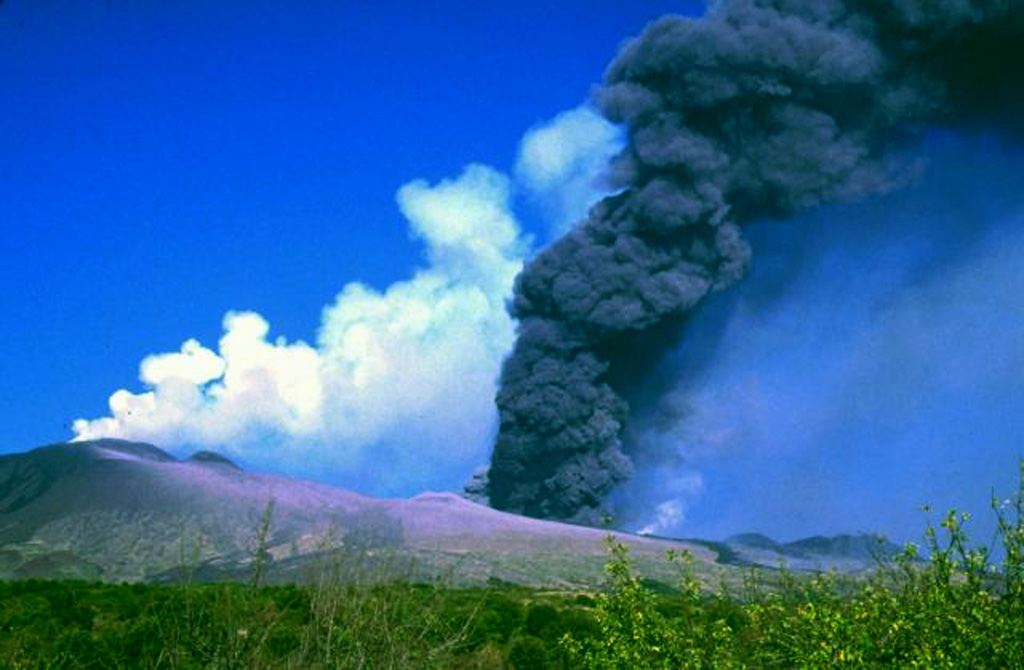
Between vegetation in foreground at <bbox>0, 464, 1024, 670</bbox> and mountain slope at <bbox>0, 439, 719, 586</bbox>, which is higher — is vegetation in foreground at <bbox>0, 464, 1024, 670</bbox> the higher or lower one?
the lower one

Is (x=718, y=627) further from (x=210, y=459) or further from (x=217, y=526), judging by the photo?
(x=210, y=459)

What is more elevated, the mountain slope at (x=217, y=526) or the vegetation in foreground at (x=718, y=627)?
the mountain slope at (x=217, y=526)

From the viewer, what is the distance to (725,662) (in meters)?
10.3

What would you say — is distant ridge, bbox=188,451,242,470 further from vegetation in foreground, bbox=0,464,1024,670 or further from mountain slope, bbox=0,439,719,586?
vegetation in foreground, bbox=0,464,1024,670

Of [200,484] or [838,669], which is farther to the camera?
[200,484]

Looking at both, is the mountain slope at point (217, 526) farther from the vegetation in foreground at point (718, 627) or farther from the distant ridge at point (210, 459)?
the vegetation in foreground at point (718, 627)

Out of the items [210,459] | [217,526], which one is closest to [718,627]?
[217,526]

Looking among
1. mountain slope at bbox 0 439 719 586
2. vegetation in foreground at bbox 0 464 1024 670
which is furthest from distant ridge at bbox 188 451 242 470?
vegetation in foreground at bbox 0 464 1024 670

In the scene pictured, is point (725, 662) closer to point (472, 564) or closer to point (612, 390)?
point (472, 564)

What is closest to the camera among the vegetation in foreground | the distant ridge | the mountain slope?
the vegetation in foreground

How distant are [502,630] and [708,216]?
65193 mm

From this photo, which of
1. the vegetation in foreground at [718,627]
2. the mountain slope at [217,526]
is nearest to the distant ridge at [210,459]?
the mountain slope at [217,526]

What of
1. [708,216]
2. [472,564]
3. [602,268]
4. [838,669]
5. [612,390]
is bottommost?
[838,669]

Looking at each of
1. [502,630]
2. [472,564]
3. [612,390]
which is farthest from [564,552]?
[502,630]
